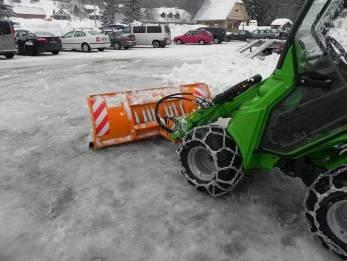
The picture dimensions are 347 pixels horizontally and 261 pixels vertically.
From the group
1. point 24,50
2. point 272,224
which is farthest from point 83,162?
point 24,50

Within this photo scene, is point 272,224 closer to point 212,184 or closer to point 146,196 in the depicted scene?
point 212,184

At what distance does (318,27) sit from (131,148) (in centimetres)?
324

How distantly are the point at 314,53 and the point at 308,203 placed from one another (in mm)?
1218

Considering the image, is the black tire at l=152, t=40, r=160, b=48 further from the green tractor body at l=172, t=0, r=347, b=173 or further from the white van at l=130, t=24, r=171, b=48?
the green tractor body at l=172, t=0, r=347, b=173

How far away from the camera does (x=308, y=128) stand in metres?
3.23

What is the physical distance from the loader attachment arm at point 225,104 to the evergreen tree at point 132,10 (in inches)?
2452

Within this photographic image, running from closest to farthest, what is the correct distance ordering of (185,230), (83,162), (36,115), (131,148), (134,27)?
(185,230)
(83,162)
(131,148)
(36,115)
(134,27)

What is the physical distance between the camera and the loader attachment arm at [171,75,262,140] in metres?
4.17

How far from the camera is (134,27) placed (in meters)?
31.0

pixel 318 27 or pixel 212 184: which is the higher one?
pixel 318 27

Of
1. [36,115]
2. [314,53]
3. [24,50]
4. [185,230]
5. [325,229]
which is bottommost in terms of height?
[24,50]

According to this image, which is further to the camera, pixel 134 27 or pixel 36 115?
pixel 134 27

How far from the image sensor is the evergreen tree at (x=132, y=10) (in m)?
63.4

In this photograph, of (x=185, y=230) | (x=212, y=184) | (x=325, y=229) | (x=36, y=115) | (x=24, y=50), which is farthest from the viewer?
(x=24, y=50)
